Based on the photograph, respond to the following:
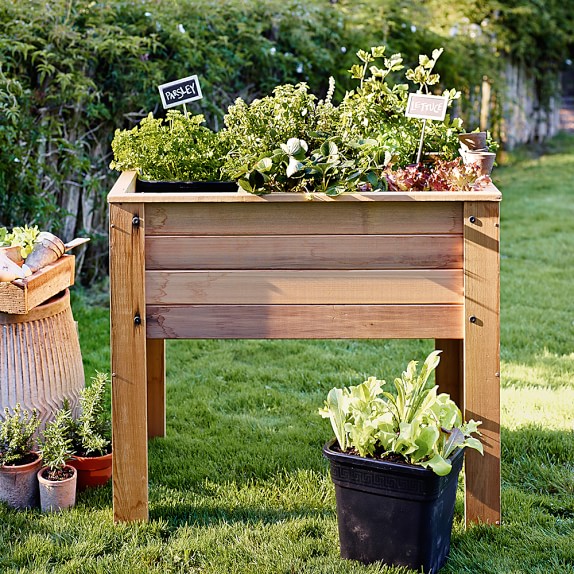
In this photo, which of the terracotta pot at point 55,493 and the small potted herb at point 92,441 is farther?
the small potted herb at point 92,441

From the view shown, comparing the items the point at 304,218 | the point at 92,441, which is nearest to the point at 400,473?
the point at 304,218

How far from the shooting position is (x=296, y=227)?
8.89 ft

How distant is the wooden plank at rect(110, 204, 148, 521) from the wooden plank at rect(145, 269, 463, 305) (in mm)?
65

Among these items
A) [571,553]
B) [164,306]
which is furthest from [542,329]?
[164,306]

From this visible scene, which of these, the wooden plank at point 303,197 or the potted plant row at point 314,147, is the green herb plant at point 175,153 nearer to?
the potted plant row at point 314,147

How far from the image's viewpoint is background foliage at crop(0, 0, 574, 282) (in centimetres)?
485

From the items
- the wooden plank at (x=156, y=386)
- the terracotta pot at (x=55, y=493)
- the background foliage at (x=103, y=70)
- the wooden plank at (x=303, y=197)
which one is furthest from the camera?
the background foliage at (x=103, y=70)

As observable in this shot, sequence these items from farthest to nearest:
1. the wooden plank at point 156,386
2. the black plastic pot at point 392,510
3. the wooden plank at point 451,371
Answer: the wooden plank at point 156,386, the wooden plank at point 451,371, the black plastic pot at point 392,510

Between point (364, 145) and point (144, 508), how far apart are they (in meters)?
1.27

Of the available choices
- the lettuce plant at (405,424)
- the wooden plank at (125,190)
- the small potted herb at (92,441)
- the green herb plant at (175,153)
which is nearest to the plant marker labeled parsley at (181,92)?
the green herb plant at (175,153)

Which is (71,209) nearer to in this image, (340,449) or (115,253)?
(115,253)

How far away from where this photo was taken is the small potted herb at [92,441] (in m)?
3.07

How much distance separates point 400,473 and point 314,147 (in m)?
1.02

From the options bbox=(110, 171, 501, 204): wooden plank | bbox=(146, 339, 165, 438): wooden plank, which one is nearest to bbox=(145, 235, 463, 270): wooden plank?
A: bbox=(110, 171, 501, 204): wooden plank
